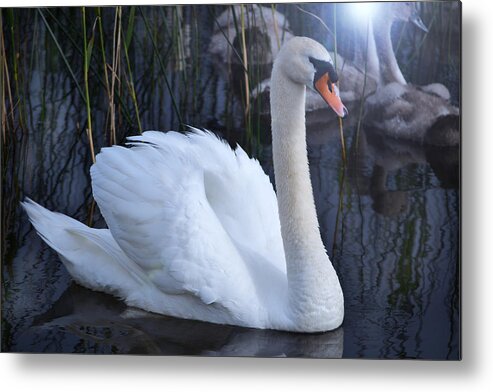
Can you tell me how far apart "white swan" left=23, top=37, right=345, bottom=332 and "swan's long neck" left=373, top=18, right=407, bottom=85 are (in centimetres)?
24

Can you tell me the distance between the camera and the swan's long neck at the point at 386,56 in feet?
9.86

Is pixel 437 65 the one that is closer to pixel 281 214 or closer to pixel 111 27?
pixel 281 214

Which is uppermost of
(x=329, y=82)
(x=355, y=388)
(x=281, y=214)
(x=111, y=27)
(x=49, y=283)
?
(x=111, y=27)

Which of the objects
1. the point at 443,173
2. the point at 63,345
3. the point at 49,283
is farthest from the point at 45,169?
the point at 443,173

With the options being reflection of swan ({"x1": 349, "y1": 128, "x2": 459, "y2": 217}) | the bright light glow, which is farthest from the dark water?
the bright light glow

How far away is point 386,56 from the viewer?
3021mm

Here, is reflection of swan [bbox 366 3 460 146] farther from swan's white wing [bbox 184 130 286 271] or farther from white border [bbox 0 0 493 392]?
swan's white wing [bbox 184 130 286 271]

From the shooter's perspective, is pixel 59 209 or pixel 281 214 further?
pixel 59 209

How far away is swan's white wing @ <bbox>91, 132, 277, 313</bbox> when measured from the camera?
2908 mm

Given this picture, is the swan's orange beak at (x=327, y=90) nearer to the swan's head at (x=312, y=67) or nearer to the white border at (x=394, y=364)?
the swan's head at (x=312, y=67)

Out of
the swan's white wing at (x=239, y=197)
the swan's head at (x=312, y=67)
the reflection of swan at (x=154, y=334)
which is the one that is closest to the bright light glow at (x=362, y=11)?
the swan's head at (x=312, y=67)

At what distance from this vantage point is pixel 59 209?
3.18m

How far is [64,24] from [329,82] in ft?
2.94

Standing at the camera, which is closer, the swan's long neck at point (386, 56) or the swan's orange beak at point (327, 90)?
the swan's orange beak at point (327, 90)
